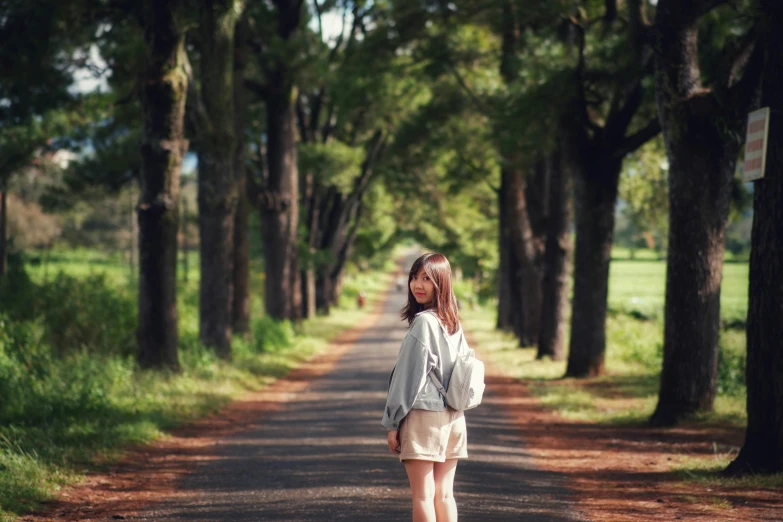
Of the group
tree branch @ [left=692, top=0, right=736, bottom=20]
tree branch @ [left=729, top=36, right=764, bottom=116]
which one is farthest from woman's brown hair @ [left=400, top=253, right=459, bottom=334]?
tree branch @ [left=692, top=0, right=736, bottom=20]

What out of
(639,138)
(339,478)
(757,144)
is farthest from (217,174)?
(757,144)

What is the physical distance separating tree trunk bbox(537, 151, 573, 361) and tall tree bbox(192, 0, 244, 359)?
709cm

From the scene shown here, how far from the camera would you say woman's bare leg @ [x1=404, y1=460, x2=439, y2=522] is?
A: 508 centimetres

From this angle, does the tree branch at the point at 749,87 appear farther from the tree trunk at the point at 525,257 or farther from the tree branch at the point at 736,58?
the tree trunk at the point at 525,257

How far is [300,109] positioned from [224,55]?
15.2 m

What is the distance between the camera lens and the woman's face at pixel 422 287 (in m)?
5.14

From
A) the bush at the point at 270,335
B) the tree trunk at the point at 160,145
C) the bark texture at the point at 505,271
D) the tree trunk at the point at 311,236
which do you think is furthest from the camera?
the tree trunk at the point at 311,236

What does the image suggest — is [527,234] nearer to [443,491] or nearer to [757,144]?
[757,144]

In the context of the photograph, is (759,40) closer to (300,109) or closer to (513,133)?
(513,133)

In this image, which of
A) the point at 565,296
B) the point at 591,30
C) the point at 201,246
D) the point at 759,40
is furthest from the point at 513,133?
the point at 759,40

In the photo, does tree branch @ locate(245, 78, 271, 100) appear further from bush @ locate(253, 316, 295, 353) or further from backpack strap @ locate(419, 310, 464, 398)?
backpack strap @ locate(419, 310, 464, 398)

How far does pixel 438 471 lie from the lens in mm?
5266

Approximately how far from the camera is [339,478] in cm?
807

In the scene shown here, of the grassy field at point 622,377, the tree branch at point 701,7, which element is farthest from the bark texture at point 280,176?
the tree branch at point 701,7
